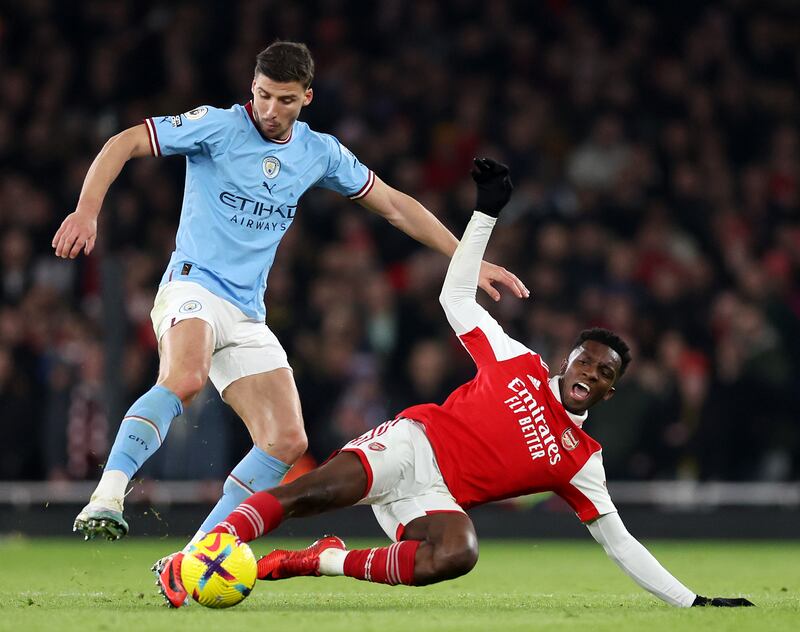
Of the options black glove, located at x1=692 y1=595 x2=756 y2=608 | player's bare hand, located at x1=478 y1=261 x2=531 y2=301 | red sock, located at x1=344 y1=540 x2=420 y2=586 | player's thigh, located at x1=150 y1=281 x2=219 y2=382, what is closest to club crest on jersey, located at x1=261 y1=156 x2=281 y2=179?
player's thigh, located at x1=150 y1=281 x2=219 y2=382

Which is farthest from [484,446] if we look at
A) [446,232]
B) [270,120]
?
[270,120]

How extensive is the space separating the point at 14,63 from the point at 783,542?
29.0ft

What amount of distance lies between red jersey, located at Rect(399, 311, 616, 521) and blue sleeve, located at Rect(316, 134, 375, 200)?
1.26 meters

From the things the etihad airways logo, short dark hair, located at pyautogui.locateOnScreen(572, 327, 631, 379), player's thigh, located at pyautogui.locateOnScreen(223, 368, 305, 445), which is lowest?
player's thigh, located at pyautogui.locateOnScreen(223, 368, 305, 445)

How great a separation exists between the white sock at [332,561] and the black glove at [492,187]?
166 cm

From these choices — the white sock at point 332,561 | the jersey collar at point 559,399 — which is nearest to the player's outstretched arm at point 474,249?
the jersey collar at point 559,399

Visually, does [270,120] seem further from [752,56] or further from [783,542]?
[752,56]

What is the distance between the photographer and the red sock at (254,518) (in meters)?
5.74

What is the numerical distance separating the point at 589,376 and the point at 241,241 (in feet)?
5.55

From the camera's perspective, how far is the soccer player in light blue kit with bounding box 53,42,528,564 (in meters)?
6.33

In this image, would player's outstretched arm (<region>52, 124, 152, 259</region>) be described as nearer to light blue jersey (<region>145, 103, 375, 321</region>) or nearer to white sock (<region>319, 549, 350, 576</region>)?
light blue jersey (<region>145, 103, 375, 321</region>)

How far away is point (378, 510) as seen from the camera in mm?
6512

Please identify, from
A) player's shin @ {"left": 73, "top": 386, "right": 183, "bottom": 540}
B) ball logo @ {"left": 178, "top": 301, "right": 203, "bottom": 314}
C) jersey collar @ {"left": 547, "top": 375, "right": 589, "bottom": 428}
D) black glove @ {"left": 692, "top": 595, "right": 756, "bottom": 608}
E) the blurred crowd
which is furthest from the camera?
the blurred crowd

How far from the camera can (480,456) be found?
638 cm
